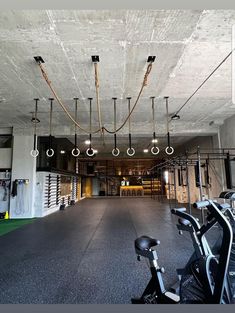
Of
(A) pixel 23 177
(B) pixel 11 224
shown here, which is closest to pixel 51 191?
(A) pixel 23 177

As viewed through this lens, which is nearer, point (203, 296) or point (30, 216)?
point (203, 296)

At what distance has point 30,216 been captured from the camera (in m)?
7.47

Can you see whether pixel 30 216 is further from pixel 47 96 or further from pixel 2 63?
pixel 2 63

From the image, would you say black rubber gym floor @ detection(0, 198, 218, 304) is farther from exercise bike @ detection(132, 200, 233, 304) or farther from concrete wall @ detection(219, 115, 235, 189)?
concrete wall @ detection(219, 115, 235, 189)

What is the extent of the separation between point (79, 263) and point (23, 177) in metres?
5.19

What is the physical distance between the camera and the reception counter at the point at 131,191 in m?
18.4

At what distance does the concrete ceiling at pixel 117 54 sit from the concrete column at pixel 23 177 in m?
2.10

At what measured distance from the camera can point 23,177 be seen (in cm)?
749

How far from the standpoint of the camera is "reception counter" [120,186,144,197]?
18.4 metres

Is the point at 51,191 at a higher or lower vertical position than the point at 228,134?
lower

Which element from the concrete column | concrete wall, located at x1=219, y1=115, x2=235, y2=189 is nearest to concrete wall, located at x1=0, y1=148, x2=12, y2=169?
the concrete column

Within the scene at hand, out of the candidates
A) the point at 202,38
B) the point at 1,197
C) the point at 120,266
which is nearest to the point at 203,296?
the point at 120,266

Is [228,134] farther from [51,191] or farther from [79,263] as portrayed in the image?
[51,191]

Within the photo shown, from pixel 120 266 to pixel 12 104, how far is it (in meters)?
4.83
